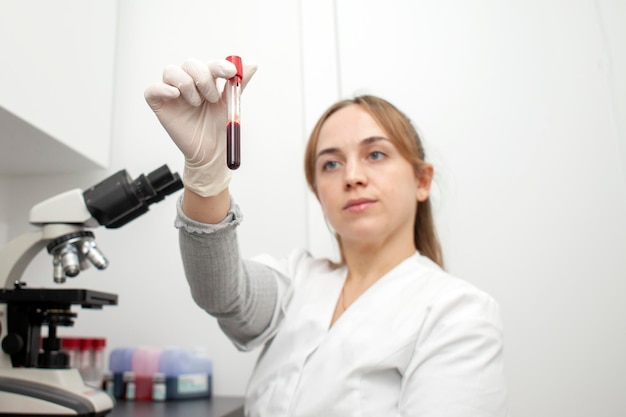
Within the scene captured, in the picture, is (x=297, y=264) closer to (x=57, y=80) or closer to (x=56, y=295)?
(x=56, y=295)

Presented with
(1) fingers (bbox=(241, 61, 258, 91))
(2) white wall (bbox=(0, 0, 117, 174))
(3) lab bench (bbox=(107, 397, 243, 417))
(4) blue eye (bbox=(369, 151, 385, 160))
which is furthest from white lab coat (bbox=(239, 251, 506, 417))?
(2) white wall (bbox=(0, 0, 117, 174))

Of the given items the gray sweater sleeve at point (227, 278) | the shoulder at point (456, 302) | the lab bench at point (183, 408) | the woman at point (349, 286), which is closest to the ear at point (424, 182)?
the woman at point (349, 286)

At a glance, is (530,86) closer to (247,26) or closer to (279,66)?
(279,66)

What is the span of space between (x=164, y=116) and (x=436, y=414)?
0.58 m

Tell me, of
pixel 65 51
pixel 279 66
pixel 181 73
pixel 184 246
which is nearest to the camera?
pixel 181 73

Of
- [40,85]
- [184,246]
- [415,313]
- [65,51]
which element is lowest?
[415,313]

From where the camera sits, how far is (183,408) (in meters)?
0.99

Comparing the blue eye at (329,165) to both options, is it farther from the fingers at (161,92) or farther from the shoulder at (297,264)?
the fingers at (161,92)

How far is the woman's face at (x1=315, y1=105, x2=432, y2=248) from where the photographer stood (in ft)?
2.94

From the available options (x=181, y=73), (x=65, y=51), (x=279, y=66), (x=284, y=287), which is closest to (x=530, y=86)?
(x=279, y=66)

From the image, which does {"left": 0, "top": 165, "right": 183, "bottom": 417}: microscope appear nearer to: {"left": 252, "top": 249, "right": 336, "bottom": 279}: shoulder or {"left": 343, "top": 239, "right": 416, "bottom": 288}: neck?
{"left": 252, "top": 249, "right": 336, "bottom": 279}: shoulder

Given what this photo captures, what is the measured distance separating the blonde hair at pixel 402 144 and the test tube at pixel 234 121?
384 millimetres

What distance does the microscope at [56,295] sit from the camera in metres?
0.74

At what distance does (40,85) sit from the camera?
102 cm
